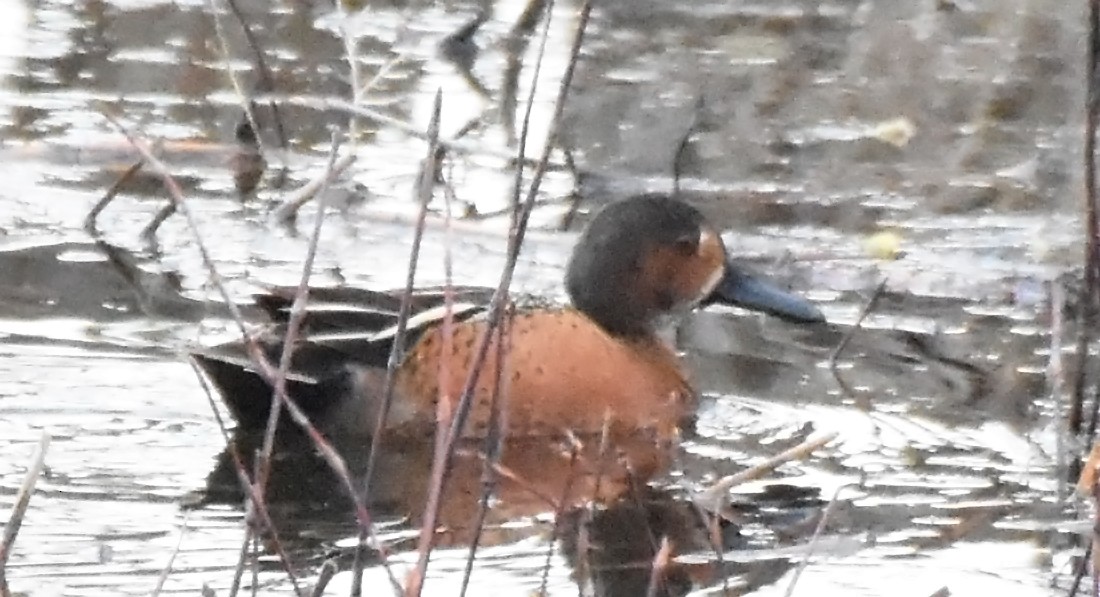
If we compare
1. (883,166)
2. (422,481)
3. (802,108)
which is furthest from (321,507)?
(802,108)

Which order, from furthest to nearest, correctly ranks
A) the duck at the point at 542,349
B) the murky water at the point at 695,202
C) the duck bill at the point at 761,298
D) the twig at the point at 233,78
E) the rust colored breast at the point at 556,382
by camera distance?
the duck bill at the point at 761,298
the twig at the point at 233,78
the rust colored breast at the point at 556,382
the duck at the point at 542,349
the murky water at the point at 695,202

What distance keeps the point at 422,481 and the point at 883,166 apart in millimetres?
4414

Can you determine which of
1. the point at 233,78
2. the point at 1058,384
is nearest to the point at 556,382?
the point at 233,78

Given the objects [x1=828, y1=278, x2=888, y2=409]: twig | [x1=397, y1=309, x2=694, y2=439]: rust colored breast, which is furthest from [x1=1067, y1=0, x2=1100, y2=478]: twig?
[x1=397, y1=309, x2=694, y2=439]: rust colored breast

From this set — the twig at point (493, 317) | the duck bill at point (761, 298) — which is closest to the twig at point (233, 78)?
the duck bill at point (761, 298)

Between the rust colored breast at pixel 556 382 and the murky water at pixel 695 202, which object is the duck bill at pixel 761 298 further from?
the rust colored breast at pixel 556 382

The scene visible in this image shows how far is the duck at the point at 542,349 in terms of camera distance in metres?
5.54

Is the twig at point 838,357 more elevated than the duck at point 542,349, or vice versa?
the duck at point 542,349

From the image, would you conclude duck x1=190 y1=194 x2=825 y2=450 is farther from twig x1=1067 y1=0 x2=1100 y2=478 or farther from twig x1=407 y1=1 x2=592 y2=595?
twig x1=407 y1=1 x2=592 y2=595

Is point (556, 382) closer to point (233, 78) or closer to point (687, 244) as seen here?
point (687, 244)

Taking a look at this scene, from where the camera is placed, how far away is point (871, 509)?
5121 mm

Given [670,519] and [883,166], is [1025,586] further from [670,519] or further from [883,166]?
[883,166]

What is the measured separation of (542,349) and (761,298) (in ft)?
3.17

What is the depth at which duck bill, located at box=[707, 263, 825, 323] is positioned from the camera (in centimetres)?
646
